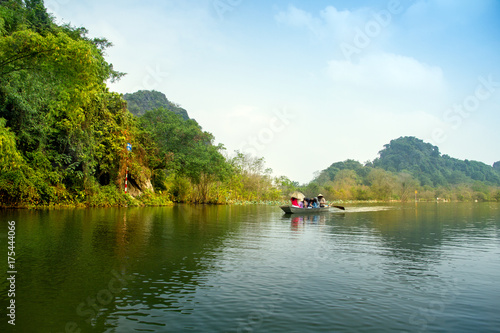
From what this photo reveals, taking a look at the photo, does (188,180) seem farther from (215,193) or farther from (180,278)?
(180,278)

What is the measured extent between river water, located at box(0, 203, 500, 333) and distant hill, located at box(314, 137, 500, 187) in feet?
381

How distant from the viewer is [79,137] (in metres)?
24.9

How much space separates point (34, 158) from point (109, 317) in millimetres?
21248

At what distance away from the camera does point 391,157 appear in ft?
501

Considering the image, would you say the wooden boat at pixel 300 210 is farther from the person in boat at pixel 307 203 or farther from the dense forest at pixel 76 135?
the dense forest at pixel 76 135

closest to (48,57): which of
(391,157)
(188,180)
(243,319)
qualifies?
(243,319)

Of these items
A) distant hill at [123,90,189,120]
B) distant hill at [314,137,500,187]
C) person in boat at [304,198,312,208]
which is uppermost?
distant hill at [123,90,189,120]

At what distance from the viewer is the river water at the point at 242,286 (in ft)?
15.8

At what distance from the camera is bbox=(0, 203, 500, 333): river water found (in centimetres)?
481

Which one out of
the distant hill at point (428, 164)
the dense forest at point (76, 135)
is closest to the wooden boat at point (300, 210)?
the dense forest at point (76, 135)

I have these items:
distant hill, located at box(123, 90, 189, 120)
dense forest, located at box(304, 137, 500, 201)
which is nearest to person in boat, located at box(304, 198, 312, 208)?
dense forest, located at box(304, 137, 500, 201)

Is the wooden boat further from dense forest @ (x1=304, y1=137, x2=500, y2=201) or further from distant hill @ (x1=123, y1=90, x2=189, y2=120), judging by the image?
distant hill @ (x1=123, y1=90, x2=189, y2=120)

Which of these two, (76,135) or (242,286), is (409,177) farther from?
(242,286)

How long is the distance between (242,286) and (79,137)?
2293 centimetres
